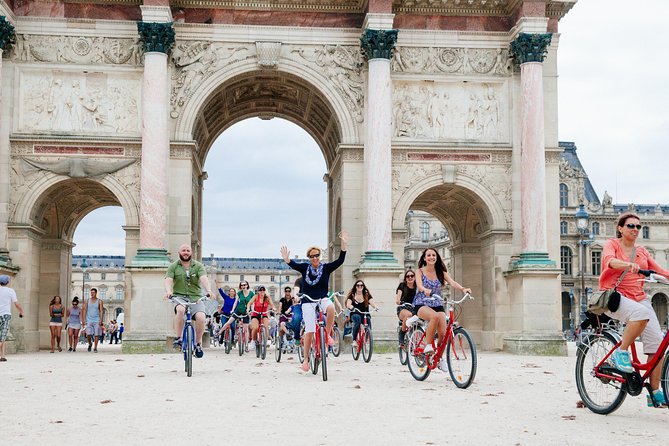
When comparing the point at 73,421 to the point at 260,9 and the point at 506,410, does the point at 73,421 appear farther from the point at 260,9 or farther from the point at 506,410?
the point at 260,9

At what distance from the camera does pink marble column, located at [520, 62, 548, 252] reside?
27.1m

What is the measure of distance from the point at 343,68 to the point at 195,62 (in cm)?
476

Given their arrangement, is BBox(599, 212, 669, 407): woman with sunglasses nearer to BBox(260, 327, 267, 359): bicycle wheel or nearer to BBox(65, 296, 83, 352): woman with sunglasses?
BBox(260, 327, 267, 359): bicycle wheel

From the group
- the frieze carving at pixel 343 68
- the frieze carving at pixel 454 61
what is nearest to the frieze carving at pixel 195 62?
the frieze carving at pixel 343 68

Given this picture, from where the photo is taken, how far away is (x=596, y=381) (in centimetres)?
1039

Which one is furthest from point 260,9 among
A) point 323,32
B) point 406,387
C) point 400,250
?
point 406,387

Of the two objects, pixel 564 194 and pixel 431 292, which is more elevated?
pixel 564 194

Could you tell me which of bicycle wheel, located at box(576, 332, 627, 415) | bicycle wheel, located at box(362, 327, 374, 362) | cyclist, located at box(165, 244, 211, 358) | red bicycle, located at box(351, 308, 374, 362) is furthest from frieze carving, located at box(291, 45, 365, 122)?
bicycle wheel, located at box(576, 332, 627, 415)

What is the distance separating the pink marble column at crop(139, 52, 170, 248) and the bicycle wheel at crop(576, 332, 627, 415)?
1757 cm

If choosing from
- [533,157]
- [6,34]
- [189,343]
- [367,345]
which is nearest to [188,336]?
[189,343]

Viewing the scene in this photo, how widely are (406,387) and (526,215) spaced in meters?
14.8

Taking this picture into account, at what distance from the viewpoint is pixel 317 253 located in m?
15.4

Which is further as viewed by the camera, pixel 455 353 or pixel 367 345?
pixel 367 345

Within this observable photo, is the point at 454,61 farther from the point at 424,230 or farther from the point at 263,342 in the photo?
the point at 424,230
